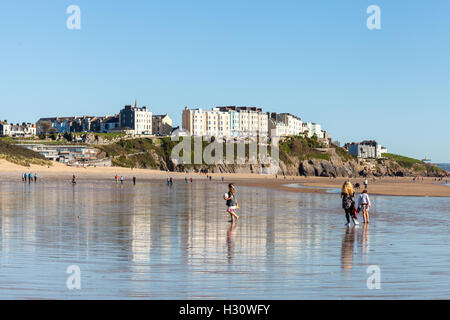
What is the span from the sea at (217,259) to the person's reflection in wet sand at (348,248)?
1.1 inches

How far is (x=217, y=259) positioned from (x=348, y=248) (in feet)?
14.5

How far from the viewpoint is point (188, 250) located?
545 inches

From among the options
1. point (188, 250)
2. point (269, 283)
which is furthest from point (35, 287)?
point (188, 250)

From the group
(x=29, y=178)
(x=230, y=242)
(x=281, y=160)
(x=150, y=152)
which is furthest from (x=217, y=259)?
(x=281, y=160)

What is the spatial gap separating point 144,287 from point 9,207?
68.4 feet

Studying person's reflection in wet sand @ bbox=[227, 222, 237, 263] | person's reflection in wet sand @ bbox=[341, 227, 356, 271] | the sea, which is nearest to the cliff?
person's reflection in wet sand @ bbox=[227, 222, 237, 263]

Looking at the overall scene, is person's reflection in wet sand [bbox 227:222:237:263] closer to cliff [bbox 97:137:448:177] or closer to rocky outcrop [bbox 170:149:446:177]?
cliff [bbox 97:137:448:177]

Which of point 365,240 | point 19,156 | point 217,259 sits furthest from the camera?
point 19,156

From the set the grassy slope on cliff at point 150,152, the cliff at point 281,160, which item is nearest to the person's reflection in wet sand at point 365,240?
the grassy slope on cliff at point 150,152

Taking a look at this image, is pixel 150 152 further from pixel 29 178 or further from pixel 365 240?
pixel 365 240

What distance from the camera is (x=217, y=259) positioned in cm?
1240

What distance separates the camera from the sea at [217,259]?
889cm

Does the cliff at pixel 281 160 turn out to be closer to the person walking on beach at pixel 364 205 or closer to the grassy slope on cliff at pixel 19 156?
the grassy slope on cliff at pixel 19 156
